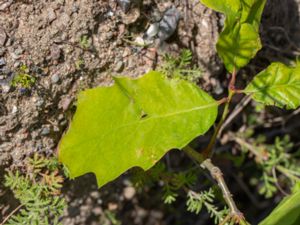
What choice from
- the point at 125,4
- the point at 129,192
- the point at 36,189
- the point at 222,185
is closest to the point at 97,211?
the point at 129,192

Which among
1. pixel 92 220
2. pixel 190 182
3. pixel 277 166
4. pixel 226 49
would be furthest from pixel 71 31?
pixel 277 166

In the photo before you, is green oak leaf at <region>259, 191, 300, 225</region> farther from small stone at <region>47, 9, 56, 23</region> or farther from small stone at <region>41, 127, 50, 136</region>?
small stone at <region>47, 9, 56, 23</region>

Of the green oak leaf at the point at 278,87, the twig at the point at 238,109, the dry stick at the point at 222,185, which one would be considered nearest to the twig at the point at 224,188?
the dry stick at the point at 222,185

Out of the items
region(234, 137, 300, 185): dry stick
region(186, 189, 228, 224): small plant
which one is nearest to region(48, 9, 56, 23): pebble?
region(186, 189, 228, 224): small plant

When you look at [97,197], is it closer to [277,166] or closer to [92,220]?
[92,220]

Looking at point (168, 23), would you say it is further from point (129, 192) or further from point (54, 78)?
point (129, 192)
